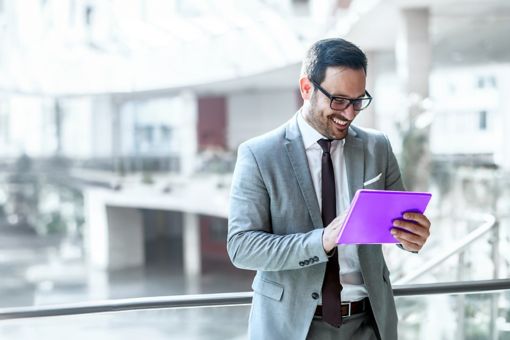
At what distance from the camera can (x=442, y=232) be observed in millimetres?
9938

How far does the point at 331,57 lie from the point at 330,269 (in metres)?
0.54

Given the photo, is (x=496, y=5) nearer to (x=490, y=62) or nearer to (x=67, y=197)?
(x=490, y=62)

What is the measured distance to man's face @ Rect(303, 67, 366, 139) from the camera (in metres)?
1.66

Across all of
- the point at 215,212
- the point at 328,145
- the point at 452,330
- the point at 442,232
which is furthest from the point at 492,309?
the point at 215,212

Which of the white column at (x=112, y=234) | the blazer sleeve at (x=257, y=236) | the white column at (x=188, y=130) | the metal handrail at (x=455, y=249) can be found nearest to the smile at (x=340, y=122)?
the blazer sleeve at (x=257, y=236)

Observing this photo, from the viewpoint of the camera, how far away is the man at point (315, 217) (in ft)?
5.45

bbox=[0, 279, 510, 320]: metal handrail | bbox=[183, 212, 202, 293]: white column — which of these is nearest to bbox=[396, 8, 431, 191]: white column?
bbox=[0, 279, 510, 320]: metal handrail

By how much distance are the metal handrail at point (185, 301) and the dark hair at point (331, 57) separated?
1.12 metres

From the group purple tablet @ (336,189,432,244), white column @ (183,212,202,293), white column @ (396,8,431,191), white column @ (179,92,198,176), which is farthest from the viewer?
white column @ (179,92,198,176)

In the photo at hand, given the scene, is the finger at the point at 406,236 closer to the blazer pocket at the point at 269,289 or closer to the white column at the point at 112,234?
the blazer pocket at the point at 269,289

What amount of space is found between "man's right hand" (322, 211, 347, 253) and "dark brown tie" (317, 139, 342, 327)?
0.15 metres

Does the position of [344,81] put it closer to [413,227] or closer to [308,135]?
[308,135]

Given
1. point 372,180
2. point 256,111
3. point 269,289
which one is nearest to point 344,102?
point 372,180

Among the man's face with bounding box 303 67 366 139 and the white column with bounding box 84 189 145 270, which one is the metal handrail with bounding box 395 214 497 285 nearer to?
the man's face with bounding box 303 67 366 139
